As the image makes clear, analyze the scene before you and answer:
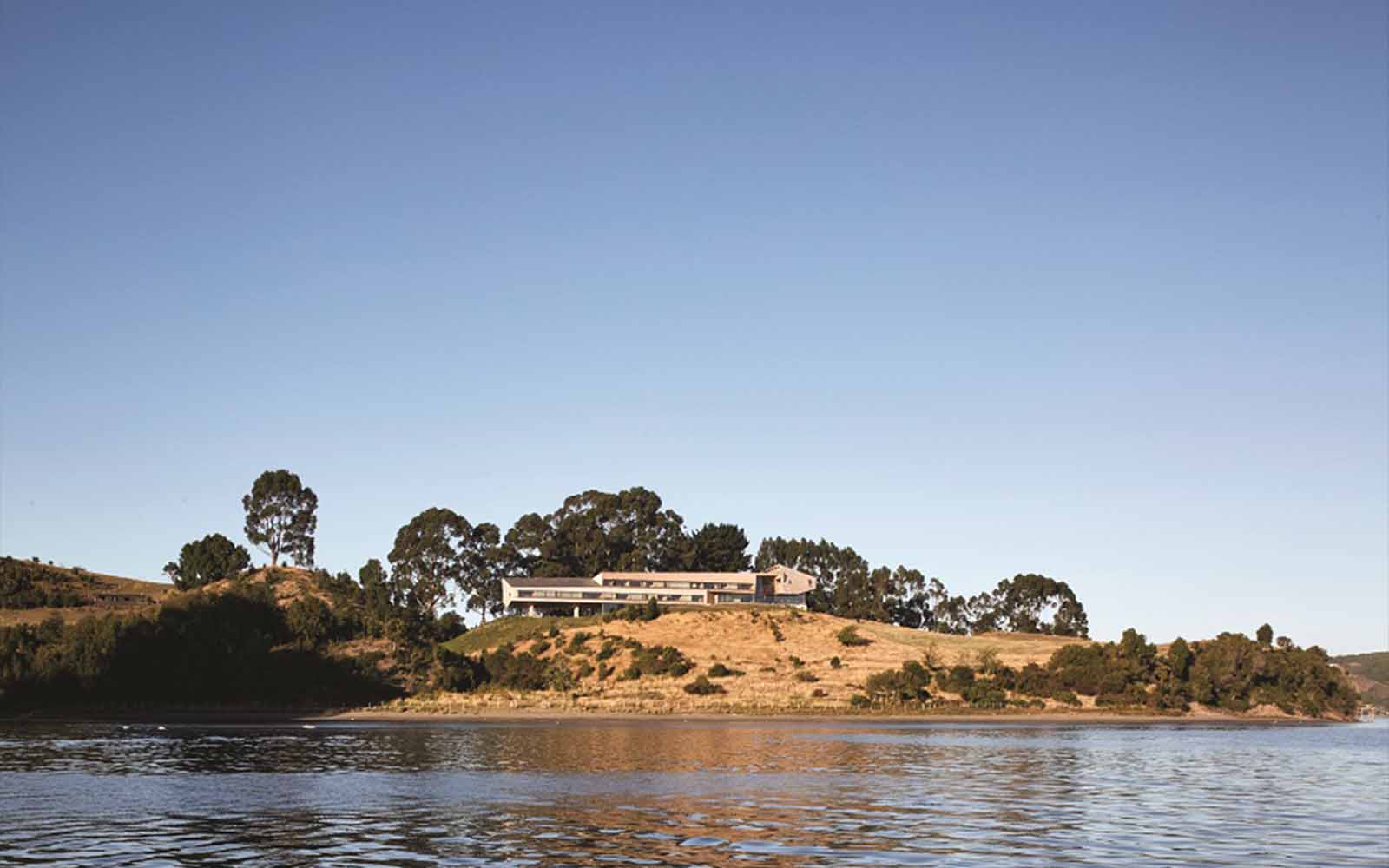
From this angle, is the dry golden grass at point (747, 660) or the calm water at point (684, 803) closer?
the calm water at point (684, 803)

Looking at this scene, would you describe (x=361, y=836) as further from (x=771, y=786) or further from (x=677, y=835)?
(x=771, y=786)

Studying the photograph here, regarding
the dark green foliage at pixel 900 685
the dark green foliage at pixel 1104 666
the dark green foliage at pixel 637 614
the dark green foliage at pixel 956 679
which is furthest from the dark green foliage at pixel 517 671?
the dark green foliage at pixel 1104 666

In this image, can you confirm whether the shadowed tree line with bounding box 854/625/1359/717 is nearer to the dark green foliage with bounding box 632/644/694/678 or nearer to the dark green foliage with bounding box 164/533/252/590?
the dark green foliage with bounding box 632/644/694/678

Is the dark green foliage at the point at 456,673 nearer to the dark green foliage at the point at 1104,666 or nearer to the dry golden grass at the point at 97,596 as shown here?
the dry golden grass at the point at 97,596

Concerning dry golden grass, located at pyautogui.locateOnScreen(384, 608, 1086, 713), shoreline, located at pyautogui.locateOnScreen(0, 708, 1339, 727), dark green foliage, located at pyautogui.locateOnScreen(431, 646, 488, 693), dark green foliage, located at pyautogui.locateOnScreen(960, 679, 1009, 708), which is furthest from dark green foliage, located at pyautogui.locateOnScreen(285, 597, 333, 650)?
dark green foliage, located at pyautogui.locateOnScreen(960, 679, 1009, 708)

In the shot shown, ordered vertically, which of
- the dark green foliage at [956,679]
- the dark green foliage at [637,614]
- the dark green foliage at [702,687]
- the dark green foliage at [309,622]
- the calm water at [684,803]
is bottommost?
the calm water at [684,803]

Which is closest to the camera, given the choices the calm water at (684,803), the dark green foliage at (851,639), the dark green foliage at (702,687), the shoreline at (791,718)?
the calm water at (684,803)

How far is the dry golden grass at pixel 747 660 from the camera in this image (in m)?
147

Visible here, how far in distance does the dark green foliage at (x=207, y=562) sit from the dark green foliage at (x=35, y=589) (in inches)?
727

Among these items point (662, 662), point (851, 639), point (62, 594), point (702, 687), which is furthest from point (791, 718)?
point (62, 594)

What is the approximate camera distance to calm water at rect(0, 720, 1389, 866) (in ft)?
118

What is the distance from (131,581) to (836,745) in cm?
14147

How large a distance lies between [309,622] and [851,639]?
231 ft

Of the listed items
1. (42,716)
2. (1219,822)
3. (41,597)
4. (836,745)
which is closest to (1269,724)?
(836,745)
